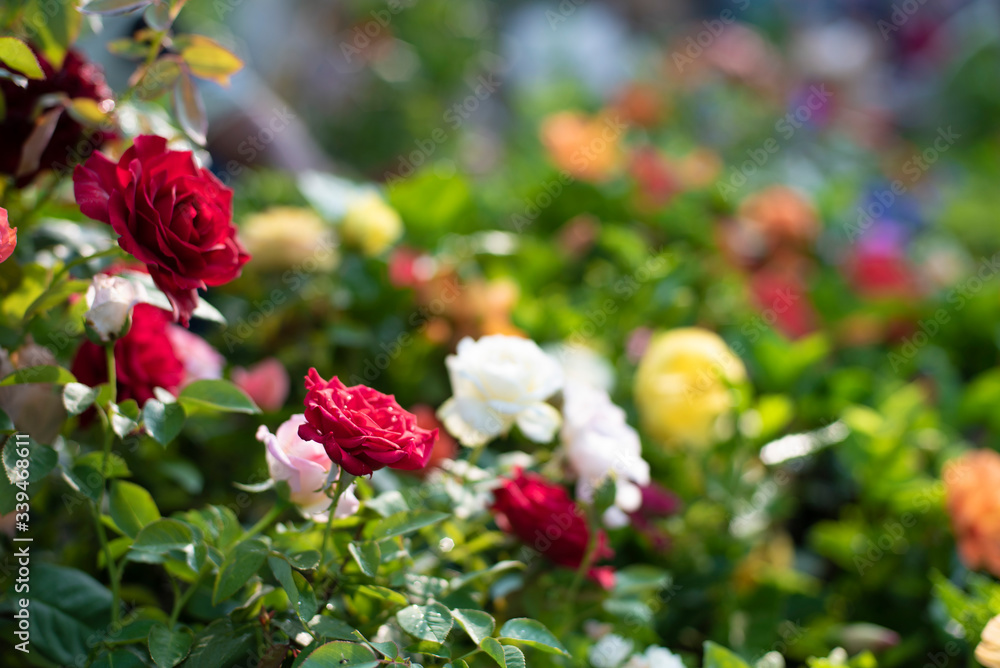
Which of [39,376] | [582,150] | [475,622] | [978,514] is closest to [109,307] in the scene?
[39,376]

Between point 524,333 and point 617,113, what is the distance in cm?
93

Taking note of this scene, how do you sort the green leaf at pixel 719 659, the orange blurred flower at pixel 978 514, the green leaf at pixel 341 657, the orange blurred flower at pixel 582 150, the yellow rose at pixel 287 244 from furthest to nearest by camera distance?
the orange blurred flower at pixel 582 150 < the yellow rose at pixel 287 244 < the orange blurred flower at pixel 978 514 < the green leaf at pixel 719 659 < the green leaf at pixel 341 657

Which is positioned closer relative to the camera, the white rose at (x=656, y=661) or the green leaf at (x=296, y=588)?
the green leaf at (x=296, y=588)

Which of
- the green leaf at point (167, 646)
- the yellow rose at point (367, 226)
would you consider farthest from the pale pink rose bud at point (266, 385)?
the green leaf at point (167, 646)

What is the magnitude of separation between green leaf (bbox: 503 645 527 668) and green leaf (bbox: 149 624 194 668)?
0.52 ft

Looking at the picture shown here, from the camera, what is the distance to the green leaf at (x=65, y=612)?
0.47 meters

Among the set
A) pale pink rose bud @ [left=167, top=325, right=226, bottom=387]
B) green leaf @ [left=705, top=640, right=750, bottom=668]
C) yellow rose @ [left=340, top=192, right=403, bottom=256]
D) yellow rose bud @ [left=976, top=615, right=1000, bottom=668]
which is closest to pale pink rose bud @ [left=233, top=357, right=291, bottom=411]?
pale pink rose bud @ [left=167, top=325, right=226, bottom=387]

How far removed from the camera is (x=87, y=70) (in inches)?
21.4

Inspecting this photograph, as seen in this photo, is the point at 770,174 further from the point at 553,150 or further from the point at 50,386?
the point at 50,386

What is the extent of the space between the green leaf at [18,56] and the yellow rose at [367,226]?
39cm

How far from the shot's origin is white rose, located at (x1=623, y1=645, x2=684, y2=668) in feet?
1.62

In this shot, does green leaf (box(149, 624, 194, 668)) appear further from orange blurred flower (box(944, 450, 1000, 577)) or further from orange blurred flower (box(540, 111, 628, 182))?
orange blurred flower (box(540, 111, 628, 182))

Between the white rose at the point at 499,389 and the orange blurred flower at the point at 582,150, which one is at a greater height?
the white rose at the point at 499,389

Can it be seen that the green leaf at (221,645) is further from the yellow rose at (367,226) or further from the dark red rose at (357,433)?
the yellow rose at (367,226)
